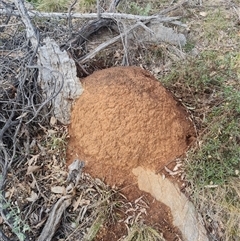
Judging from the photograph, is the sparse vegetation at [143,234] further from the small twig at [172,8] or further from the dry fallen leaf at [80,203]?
the small twig at [172,8]

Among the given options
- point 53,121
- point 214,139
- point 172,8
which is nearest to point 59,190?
point 53,121

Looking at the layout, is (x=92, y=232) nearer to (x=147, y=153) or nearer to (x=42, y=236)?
(x=42, y=236)

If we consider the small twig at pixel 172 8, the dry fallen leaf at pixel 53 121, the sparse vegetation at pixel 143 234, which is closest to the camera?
the sparse vegetation at pixel 143 234

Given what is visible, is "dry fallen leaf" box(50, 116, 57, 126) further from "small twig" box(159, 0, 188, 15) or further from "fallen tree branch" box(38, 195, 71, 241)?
"small twig" box(159, 0, 188, 15)

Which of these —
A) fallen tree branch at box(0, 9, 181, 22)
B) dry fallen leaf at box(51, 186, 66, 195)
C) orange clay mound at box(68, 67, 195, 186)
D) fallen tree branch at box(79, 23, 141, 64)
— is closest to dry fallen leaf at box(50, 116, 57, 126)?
orange clay mound at box(68, 67, 195, 186)

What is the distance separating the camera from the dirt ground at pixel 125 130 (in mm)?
2484

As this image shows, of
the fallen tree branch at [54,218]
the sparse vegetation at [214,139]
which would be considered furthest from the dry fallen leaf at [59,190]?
the sparse vegetation at [214,139]

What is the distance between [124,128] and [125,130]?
0.01 meters

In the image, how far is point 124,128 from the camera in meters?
2.50

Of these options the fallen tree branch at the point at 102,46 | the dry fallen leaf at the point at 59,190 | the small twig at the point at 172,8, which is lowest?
the dry fallen leaf at the point at 59,190

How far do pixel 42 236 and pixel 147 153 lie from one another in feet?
2.51

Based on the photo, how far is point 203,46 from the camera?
338 centimetres

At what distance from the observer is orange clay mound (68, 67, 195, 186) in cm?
249

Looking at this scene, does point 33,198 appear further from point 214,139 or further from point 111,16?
point 111,16
